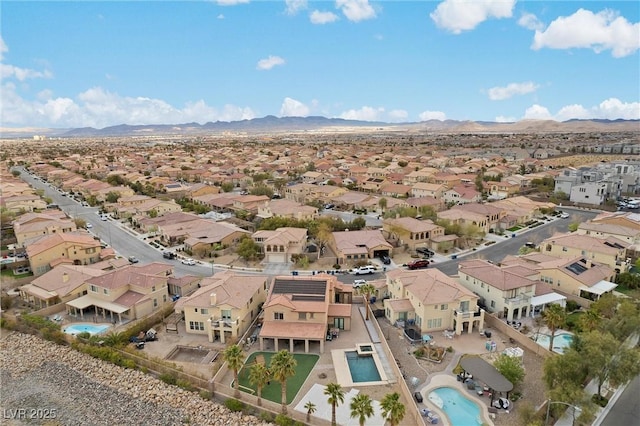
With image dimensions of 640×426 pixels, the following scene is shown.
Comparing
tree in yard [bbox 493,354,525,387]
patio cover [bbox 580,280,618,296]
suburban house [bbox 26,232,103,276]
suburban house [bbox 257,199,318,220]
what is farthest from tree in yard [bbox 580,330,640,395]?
suburban house [bbox 26,232,103,276]

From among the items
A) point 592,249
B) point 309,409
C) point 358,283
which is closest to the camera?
point 309,409

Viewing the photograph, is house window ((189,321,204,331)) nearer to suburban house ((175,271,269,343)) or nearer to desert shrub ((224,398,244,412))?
suburban house ((175,271,269,343))

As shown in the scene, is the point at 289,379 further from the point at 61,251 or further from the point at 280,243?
the point at 61,251

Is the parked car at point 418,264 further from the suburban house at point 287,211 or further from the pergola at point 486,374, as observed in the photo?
the suburban house at point 287,211

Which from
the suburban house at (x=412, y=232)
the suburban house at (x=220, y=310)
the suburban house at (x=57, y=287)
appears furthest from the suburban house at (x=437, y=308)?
the suburban house at (x=57, y=287)

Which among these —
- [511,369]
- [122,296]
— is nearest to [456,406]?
[511,369]
